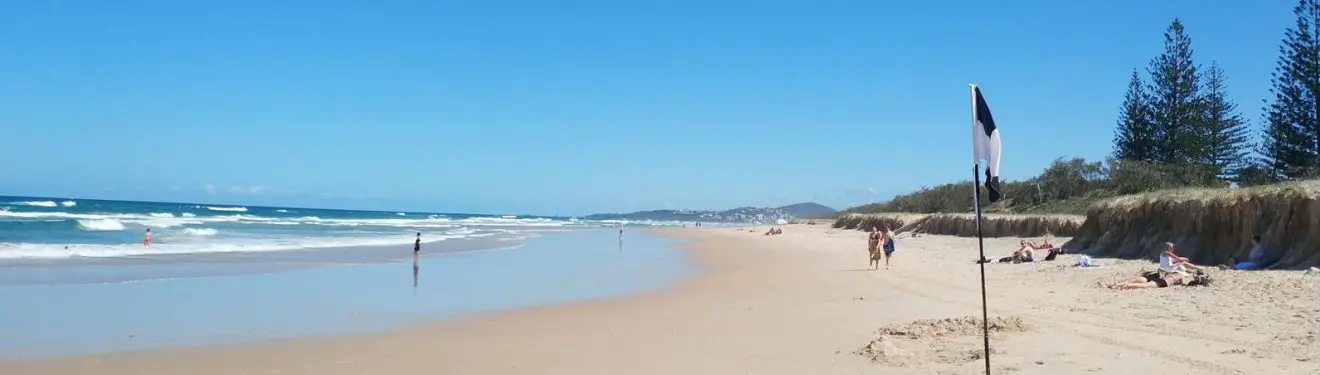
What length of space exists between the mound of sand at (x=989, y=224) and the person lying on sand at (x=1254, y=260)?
634 centimetres

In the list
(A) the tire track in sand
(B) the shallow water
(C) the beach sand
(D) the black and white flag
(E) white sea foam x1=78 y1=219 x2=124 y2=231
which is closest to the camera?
(D) the black and white flag

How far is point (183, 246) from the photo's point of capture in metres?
26.0

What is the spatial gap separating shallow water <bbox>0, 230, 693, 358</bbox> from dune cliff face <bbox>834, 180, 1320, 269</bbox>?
9.93 meters

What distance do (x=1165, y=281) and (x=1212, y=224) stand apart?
526 cm

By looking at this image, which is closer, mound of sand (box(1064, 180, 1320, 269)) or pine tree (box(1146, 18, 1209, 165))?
mound of sand (box(1064, 180, 1320, 269))

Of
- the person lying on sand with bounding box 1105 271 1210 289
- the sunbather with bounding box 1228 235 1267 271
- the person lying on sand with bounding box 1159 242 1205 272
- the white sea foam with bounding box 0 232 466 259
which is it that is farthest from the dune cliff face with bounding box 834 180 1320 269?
the white sea foam with bounding box 0 232 466 259

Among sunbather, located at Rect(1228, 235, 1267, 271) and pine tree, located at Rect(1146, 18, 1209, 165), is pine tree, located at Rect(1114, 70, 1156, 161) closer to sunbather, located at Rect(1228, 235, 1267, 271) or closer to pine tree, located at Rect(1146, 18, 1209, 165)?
pine tree, located at Rect(1146, 18, 1209, 165)

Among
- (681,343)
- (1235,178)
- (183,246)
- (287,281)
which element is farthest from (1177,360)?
(1235,178)

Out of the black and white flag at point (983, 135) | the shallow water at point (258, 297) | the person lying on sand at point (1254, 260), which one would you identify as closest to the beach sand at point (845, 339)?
the person lying on sand at point (1254, 260)

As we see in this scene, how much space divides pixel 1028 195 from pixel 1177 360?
37466 millimetres

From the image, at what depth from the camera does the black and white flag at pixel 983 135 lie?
531 centimetres

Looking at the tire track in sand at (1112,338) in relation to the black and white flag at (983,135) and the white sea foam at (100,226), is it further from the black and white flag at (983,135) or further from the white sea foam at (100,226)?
the white sea foam at (100,226)

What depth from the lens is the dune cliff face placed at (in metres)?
13.2

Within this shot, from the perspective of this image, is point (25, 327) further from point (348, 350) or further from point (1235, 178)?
point (1235, 178)
